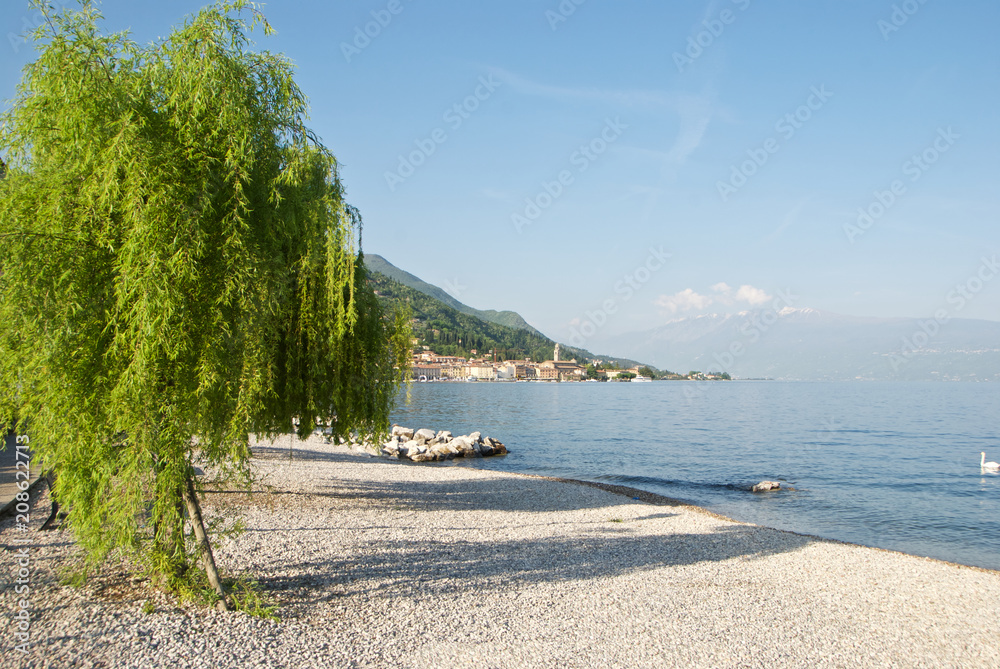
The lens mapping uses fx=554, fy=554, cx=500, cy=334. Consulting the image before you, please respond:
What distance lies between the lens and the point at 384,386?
12.0 meters

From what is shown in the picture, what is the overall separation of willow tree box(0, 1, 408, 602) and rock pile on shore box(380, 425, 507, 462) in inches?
812

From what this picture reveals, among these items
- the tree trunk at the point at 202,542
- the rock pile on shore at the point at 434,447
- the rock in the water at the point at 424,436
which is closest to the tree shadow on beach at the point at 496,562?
the tree trunk at the point at 202,542

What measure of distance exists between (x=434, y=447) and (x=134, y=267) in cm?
2327

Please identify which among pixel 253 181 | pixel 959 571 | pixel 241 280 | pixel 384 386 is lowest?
pixel 959 571

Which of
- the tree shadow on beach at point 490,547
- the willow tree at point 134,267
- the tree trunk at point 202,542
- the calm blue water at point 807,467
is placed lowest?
the calm blue water at point 807,467

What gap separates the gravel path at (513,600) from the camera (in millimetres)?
5746

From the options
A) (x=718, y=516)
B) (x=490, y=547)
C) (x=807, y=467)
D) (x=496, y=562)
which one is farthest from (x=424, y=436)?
(x=496, y=562)

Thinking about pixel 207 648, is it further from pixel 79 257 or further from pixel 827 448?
pixel 827 448

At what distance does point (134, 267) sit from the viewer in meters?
5.46

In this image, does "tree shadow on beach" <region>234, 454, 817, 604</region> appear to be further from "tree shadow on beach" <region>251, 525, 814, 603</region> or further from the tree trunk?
the tree trunk

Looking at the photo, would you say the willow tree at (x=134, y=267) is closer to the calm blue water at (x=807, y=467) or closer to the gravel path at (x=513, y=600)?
the gravel path at (x=513, y=600)

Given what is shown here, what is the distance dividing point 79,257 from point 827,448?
40.9 meters

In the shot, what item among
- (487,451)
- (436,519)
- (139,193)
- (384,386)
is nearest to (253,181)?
(139,193)

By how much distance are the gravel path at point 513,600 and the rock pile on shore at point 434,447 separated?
1333 cm
